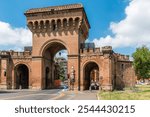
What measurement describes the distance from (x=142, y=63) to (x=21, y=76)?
20492 millimetres

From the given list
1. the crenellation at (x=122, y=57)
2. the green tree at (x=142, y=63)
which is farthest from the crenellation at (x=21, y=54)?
the green tree at (x=142, y=63)

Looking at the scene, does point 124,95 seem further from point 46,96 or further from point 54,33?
point 54,33

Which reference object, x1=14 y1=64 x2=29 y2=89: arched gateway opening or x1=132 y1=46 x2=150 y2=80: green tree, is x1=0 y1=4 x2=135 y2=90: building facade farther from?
x1=132 y1=46 x2=150 y2=80: green tree

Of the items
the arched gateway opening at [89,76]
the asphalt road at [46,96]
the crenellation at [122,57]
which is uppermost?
the crenellation at [122,57]

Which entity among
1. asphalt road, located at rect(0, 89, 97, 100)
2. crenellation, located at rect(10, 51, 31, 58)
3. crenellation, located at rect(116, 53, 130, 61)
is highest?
crenellation, located at rect(10, 51, 31, 58)

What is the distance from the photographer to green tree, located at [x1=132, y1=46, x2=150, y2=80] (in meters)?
40.9

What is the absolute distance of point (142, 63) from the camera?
41188 millimetres

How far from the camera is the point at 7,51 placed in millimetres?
43625

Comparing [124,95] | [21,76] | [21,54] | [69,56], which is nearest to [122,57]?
[69,56]

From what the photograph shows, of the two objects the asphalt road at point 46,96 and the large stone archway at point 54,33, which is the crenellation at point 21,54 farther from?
the asphalt road at point 46,96

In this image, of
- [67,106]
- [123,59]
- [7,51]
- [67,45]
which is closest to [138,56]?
[123,59]

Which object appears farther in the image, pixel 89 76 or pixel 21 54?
pixel 89 76

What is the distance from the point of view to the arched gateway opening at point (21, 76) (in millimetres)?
44031

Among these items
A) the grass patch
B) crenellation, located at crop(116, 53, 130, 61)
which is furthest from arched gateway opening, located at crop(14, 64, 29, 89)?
the grass patch
